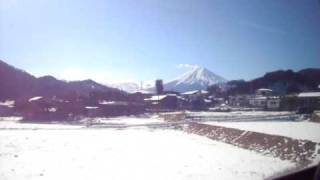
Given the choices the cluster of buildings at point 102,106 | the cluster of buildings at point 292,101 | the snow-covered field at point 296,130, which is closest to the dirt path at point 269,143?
the snow-covered field at point 296,130

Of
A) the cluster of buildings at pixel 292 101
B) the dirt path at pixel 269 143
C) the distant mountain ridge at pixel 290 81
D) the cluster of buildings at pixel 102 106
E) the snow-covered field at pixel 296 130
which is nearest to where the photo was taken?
the distant mountain ridge at pixel 290 81

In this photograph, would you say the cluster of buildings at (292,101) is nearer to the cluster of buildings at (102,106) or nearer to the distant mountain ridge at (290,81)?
the distant mountain ridge at (290,81)

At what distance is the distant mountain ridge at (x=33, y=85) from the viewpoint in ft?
46.0

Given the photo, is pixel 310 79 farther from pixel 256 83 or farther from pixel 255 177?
pixel 256 83

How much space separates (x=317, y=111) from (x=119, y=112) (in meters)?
19.6

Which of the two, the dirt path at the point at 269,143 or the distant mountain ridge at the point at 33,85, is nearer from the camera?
the dirt path at the point at 269,143

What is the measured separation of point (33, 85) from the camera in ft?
60.0

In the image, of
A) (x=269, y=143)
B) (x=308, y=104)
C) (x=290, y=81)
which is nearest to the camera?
(x=290, y=81)

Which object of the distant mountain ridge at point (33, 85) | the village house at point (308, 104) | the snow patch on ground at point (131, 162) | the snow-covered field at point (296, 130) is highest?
the distant mountain ridge at point (33, 85)

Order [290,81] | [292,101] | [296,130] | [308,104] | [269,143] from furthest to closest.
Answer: [292,101] < [296,130] < [308,104] < [269,143] < [290,81]

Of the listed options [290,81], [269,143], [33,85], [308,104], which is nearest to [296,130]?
[308,104]

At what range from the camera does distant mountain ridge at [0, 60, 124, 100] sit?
14.0 meters

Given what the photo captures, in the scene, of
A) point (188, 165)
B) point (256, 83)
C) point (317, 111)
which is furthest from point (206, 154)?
point (317, 111)

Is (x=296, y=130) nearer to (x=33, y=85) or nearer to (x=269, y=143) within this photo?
(x=269, y=143)
